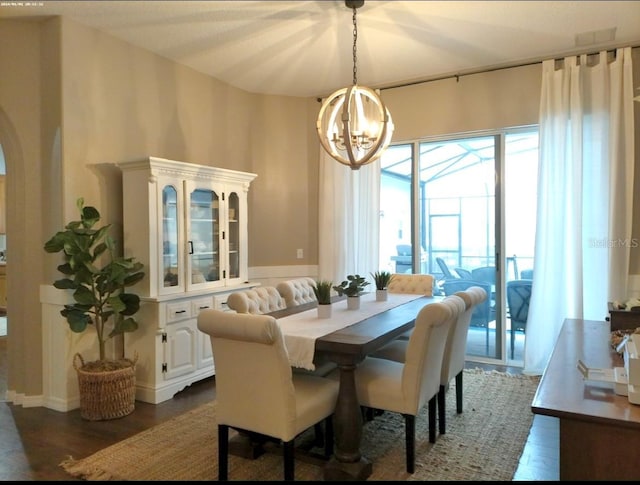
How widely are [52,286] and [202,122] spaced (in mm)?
2193

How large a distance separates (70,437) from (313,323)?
5.92ft

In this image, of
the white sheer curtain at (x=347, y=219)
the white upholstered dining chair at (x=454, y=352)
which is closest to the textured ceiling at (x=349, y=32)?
the white sheer curtain at (x=347, y=219)

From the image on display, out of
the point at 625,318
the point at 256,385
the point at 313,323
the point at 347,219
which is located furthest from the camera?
the point at 347,219

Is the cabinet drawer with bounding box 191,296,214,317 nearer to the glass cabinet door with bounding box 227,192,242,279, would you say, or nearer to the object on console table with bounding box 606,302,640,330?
the glass cabinet door with bounding box 227,192,242,279

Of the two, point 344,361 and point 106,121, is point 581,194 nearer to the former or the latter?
point 344,361

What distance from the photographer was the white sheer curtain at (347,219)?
5281 millimetres

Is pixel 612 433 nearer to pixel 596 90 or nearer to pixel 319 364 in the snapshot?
pixel 319 364

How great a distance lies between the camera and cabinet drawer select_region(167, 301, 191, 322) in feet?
12.4

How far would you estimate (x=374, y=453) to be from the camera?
2.79 metres

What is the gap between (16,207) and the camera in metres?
3.67

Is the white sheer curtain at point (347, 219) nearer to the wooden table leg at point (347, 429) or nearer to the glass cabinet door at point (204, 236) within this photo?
the glass cabinet door at point (204, 236)

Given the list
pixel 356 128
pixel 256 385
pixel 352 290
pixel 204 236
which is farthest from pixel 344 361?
pixel 204 236

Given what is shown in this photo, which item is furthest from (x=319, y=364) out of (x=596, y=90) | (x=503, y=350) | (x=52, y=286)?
(x=596, y=90)

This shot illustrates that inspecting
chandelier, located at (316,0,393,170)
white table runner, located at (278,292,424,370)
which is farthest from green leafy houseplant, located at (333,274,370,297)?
chandelier, located at (316,0,393,170)
